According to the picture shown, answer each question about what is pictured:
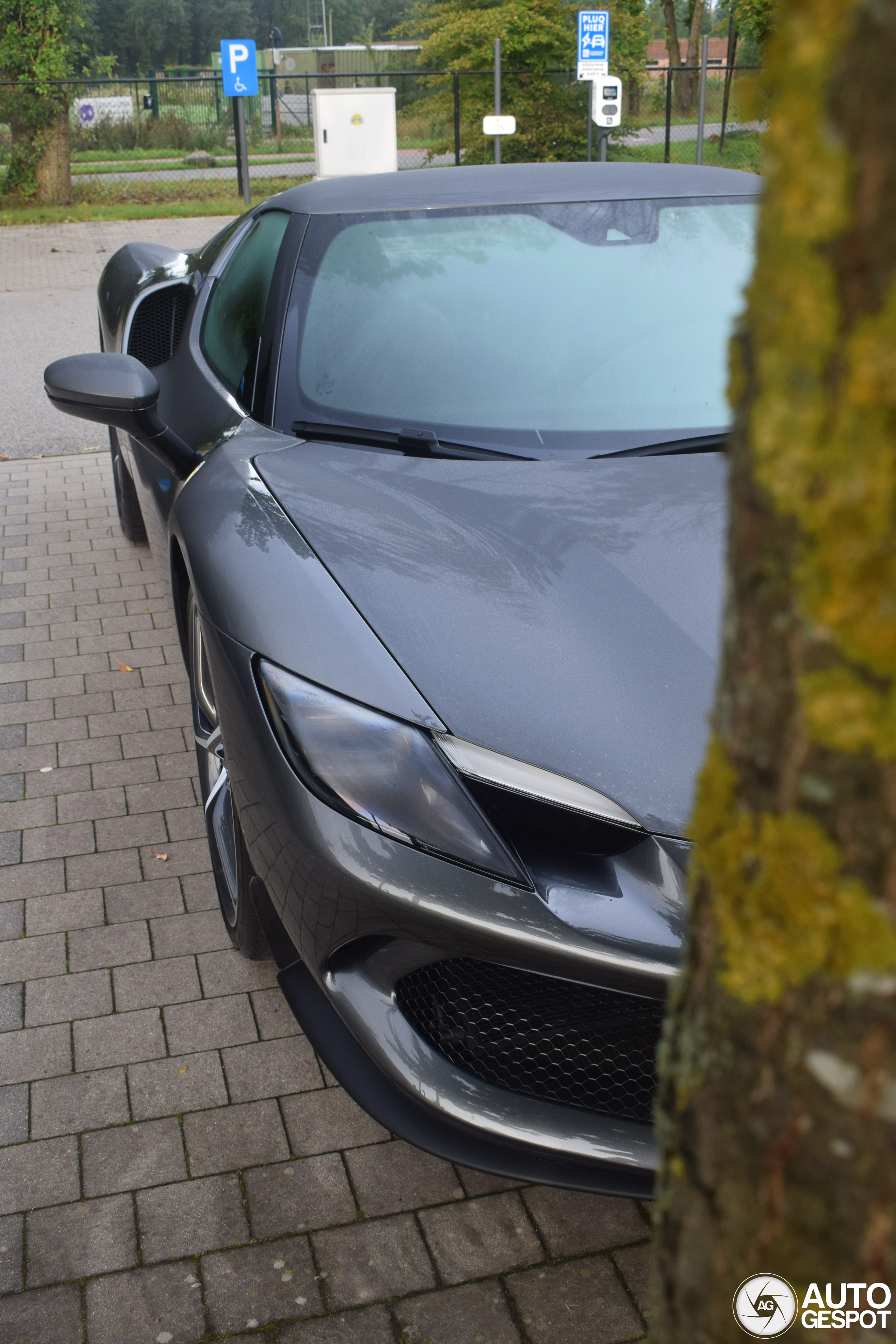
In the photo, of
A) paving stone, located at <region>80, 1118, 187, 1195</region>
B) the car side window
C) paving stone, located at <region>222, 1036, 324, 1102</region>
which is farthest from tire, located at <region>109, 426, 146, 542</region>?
paving stone, located at <region>80, 1118, 187, 1195</region>

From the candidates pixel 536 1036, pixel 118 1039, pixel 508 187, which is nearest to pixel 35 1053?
pixel 118 1039

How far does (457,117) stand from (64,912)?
19152mm

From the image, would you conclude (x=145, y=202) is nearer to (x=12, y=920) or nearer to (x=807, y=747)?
(x=12, y=920)

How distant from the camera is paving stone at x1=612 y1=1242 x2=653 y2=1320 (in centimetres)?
184

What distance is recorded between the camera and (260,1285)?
1.84 metres

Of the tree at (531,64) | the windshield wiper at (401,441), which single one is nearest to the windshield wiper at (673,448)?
the windshield wiper at (401,441)

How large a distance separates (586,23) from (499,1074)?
45.0 feet

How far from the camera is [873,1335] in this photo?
2.11 feet

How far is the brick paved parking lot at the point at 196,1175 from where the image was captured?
1800mm

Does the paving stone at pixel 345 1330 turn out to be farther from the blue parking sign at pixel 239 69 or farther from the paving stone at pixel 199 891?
the blue parking sign at pixel 239 69

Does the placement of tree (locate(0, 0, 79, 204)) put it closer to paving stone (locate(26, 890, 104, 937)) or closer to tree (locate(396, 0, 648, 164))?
tree (locate(396, 0, 648, 164))

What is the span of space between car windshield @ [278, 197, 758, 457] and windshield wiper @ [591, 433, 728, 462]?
0.02 m

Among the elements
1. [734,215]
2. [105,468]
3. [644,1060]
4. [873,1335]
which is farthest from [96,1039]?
[105,468]

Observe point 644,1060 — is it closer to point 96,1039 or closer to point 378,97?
point 96,1039
